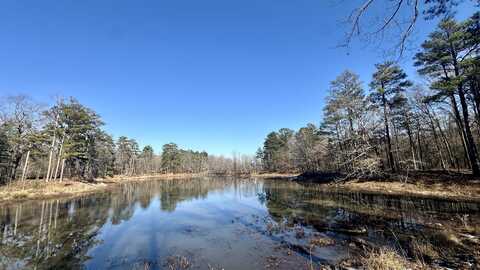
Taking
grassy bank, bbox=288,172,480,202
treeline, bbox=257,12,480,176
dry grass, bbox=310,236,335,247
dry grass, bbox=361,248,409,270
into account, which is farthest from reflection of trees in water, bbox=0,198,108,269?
grassy bank, bbox=288,172,480,202

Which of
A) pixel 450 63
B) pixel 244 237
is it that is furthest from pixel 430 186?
pixel 244 237

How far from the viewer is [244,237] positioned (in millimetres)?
9195

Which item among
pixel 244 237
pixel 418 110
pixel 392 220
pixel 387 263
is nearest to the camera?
pixel 387 263

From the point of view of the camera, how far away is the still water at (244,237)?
649 centimetres

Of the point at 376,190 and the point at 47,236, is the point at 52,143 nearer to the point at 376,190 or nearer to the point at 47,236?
the point at 47,236

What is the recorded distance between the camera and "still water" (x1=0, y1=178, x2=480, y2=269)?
21.3ft

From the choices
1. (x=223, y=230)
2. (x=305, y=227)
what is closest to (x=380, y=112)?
(x=305, y=227)

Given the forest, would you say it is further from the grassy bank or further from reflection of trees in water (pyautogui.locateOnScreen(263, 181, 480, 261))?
reflection of trees in water (pyautogui.locateOnScreen(263, 181, 480, 261))

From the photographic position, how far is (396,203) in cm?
1416

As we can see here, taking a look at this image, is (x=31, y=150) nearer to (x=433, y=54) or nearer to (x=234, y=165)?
(x=433, y=54)

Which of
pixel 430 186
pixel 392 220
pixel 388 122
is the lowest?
pixel 392 220

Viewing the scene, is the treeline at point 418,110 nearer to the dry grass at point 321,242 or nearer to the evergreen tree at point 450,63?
the evergreen tree at point 450,63

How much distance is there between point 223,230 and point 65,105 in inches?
1220

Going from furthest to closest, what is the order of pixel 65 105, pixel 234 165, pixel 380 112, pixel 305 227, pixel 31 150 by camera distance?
pixel 234 165
pixel 65 105
pixel 31 150
pixel 380 112
pixel 305 227
